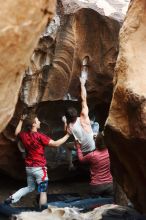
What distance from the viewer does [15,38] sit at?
3439mm

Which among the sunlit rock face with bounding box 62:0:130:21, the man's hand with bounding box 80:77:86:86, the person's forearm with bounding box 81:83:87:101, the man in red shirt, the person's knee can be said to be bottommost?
the person's knee

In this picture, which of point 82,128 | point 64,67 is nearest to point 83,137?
point 82,128

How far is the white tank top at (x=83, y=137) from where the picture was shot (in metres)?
8.04

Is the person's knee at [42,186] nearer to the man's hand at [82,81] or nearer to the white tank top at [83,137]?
the white tank top at [83,137]

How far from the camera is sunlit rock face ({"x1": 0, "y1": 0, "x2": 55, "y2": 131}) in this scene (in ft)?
11.2

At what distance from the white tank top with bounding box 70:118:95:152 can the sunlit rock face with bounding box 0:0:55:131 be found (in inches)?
172

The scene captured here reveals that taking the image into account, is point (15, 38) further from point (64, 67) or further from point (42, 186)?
point (64, 67)

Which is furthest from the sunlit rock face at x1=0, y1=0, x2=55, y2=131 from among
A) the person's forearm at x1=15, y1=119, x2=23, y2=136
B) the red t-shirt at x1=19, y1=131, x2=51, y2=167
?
the person's forearm at x1=15, y1=119, x2=23, y2=136

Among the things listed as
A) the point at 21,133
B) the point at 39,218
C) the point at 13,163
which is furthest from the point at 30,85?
the point at 39,218

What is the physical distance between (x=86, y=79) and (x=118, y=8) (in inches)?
47.0

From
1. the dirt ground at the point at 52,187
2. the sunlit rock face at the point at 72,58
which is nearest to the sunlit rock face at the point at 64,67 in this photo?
the sunlit rock face at the point at 72,58

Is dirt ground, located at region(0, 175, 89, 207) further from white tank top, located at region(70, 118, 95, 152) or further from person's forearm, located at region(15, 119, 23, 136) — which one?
white tank top, located at region(70, 118, 95, 152)

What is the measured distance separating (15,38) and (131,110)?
1.81 meters

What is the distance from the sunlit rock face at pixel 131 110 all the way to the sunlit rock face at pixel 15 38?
1521mm
